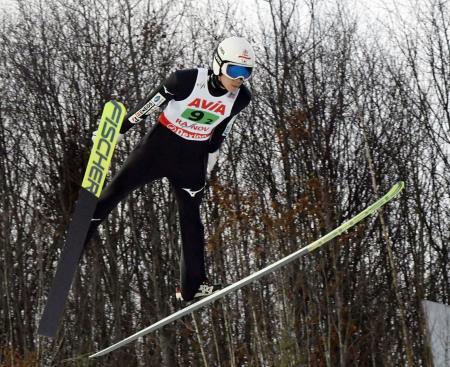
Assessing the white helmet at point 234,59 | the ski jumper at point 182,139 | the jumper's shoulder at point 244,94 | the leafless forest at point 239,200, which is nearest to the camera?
Answer: the white helmet at point 234,59

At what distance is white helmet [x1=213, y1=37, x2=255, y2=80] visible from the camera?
427 centimetres

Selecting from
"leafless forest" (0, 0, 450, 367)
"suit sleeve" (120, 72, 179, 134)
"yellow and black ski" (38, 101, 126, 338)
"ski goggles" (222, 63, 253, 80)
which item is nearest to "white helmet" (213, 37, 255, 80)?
"ski goggles" (222, 63, 253, 80)

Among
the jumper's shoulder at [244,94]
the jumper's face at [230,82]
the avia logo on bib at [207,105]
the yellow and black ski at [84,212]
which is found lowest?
the yellow and black ski at [84,212]

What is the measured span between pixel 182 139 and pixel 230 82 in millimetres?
450

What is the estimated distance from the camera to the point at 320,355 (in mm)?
12586

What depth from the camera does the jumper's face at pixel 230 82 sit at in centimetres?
435

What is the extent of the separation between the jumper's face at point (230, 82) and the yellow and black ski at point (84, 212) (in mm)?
567

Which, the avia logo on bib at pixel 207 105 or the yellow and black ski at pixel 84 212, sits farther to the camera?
the avia logo on bib at pixel 207 105

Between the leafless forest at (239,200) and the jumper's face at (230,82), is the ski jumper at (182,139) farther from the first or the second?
the leafless forest at (239,200)

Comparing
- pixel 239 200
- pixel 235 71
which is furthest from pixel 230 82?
pixel 239 200

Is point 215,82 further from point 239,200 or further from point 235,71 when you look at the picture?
point 239,200

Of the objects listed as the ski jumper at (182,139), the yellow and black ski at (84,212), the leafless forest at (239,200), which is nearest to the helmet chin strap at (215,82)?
the ski jumper at (182,139)

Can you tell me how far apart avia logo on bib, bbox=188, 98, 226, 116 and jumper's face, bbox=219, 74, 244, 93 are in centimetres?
11

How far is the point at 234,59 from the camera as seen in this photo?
14.0 ft
